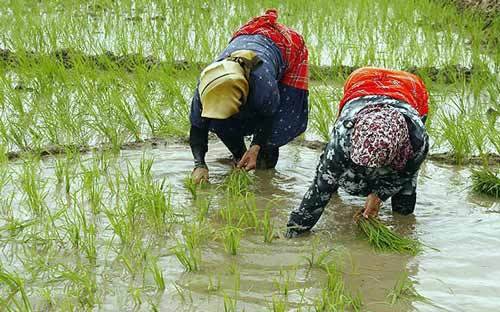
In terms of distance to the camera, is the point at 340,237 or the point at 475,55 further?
the point at 475,55

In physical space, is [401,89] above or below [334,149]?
above

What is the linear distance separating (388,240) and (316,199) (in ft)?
1.16

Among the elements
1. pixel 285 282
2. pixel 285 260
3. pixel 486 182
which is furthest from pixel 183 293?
pixel 486 182

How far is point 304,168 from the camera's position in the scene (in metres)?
4.38

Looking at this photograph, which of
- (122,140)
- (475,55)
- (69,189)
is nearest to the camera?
(69,189)

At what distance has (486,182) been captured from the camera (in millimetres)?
3959

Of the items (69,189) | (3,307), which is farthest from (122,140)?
(3,307)

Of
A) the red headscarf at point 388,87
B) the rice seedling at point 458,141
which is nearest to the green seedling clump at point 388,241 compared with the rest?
the red headscarf at point 388,87

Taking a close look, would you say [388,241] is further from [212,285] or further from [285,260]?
[212,285]

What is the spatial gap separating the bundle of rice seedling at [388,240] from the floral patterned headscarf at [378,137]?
363 mm

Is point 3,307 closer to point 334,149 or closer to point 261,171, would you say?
point 334,149

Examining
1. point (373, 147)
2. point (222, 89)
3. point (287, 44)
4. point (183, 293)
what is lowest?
point (183, 293)

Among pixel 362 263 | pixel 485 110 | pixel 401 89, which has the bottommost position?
pixel 362 263

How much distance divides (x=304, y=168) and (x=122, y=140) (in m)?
1.11
